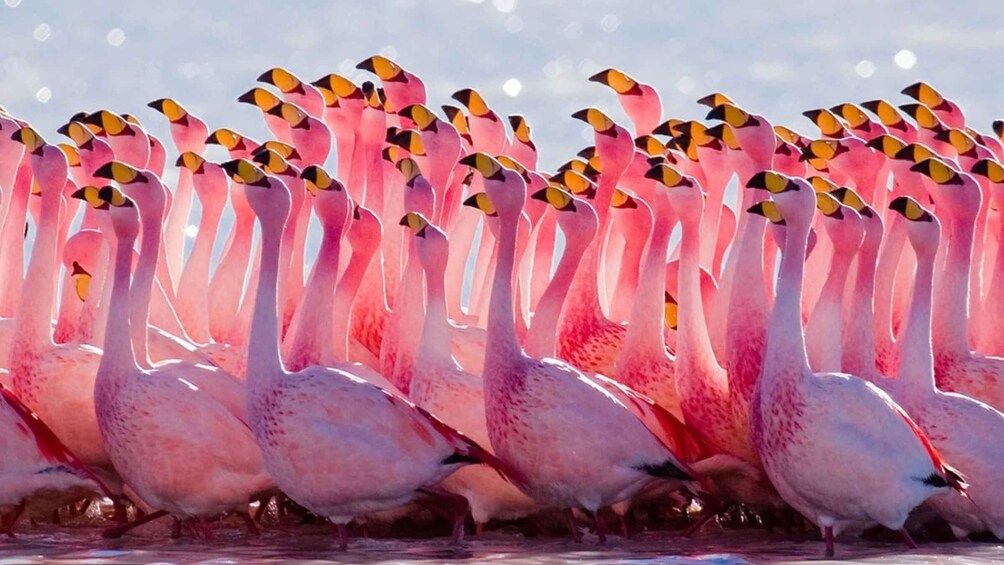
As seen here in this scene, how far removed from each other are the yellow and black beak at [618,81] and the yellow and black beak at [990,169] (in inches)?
115

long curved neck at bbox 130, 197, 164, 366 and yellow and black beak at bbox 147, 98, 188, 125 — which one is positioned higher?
yellow and black beak at bbox 147, 98, 188, 125

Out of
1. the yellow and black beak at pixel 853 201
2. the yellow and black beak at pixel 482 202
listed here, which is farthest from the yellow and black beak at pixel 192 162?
the yellow and black beak at pixel 853 201

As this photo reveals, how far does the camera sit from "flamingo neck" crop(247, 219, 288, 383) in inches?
391

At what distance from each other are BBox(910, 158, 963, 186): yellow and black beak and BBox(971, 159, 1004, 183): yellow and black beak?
0.62 meters

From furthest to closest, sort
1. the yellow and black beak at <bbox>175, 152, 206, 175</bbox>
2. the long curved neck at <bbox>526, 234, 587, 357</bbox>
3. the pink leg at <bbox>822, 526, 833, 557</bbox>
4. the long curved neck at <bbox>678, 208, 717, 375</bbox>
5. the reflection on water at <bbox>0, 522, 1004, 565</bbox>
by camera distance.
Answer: the yellow and black beak at <bbox>175, 152, 206, 175</bbox>
the long curved neck at <bbox>526, 234, 587, 357</bbox>
the long curved neck at <bbox>678, 208, 717, 375</bbox>
the pink leg at <bbox>822, 526, 833, 557</bbox>
the reflection on water at <bbox>0, 522, 1004, 565</bbox>

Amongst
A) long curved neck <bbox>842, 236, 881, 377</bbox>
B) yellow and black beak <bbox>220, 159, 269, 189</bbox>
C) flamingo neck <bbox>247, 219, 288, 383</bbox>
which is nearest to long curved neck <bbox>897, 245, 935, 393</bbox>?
long curved neck <bbox>842, 236, 881, 377</bbox>

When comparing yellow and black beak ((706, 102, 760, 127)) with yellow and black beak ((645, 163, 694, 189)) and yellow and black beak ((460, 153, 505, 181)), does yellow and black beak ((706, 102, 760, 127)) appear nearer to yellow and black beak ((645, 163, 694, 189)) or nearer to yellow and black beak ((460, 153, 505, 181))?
yellow and black beak ((645, 163, 694, 189))

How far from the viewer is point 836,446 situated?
9461 mm

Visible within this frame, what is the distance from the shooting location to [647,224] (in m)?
12.6

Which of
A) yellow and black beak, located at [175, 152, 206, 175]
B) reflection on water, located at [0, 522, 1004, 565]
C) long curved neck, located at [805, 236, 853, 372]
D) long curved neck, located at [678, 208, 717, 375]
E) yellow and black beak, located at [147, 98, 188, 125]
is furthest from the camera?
yellow and black beak, located at [147, 98, 188, 125]

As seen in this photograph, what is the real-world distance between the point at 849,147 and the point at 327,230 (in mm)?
3577

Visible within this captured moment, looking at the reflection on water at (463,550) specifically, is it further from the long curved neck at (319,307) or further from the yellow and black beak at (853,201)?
the yellow and black beak at (853,201)

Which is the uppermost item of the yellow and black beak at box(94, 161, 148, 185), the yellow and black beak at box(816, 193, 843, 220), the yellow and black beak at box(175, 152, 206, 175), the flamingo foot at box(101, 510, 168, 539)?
the yellow and black beak at box(175, 152, 206, 175)

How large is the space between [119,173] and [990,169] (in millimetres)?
4950
